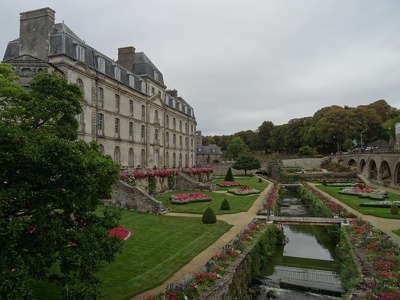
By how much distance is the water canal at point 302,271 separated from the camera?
39.5 ft

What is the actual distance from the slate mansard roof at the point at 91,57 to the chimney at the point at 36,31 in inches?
21.4

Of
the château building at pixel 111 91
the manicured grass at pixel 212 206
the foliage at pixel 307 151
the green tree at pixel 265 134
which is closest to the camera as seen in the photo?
the manicured grass at pixel 212 206

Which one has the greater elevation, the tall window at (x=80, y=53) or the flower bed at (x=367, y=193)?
the tall window at (x=80, y=53)

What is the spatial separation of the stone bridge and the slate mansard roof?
30.8 metres

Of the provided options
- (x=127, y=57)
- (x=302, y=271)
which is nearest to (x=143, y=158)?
(x=127, y=57)

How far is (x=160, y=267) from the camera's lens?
38.2 feet

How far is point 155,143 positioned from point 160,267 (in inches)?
1186

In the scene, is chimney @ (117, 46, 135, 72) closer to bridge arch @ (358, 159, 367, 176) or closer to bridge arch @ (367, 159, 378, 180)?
bridge arch @ (367, 159, 378, 180)

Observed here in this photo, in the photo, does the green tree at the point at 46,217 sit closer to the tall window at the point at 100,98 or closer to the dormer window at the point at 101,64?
the tall window at the point at 100,98

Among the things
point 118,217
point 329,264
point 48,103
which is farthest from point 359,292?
point 48,103

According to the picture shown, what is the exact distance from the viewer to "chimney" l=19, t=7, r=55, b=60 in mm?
25422

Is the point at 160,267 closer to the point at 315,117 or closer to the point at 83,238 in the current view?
the point at 83,238

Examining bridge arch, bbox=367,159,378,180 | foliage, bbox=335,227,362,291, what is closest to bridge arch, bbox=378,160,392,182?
bridge arch, bbox=367,159,378,180

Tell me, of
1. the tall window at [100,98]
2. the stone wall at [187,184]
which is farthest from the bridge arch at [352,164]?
the tall window at [100,98]
